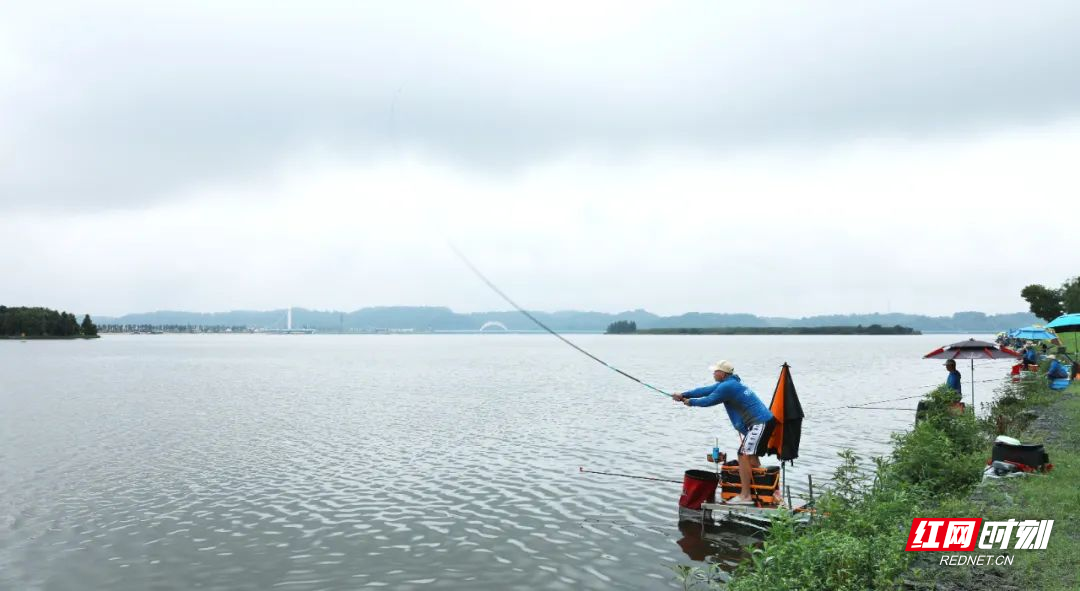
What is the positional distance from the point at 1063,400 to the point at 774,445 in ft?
66.8

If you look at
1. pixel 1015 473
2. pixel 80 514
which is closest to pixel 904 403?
pixel 1015 473

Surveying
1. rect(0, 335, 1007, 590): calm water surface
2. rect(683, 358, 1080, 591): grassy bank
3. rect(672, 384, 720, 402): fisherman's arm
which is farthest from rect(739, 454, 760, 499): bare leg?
rect(672, 384, 720, 402): fisherman's arm

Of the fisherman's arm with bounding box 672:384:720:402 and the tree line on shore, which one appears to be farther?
the tree line on shore

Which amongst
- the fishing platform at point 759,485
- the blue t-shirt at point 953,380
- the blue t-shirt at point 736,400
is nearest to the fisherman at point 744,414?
the blue t-shirt at point 736,400

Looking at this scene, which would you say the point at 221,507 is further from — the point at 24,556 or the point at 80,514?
the point at 24,556

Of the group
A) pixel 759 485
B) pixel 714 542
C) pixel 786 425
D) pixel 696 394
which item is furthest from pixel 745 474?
pixel 696 394

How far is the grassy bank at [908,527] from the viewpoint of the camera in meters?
9.05

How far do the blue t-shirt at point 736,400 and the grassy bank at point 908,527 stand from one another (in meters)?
2.01

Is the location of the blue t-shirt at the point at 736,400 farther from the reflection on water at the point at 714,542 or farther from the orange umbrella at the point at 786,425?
the reflection on water at the point at 714,542

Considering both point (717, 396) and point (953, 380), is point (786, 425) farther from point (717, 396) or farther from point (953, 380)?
point (953, 380)

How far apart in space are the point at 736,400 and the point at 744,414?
0.36 metres

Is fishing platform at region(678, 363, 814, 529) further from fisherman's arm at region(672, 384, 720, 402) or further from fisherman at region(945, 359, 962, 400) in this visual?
fisherman at region(945, 359, 962, 400)

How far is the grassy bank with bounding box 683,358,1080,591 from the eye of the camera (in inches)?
356

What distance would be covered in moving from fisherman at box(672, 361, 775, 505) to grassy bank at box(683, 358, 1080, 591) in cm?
136
